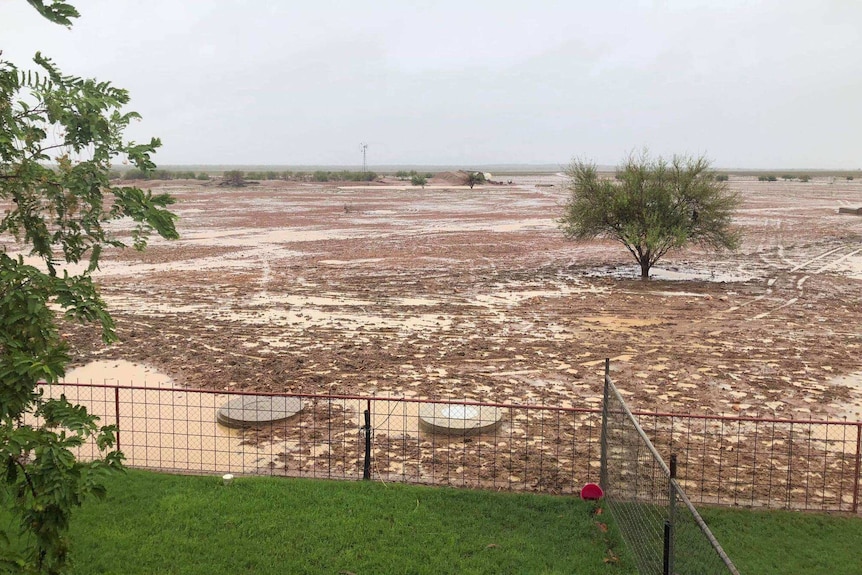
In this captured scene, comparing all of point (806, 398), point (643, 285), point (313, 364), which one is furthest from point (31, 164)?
point (643, 285)

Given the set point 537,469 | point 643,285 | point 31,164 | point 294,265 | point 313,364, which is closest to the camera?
point 31,164

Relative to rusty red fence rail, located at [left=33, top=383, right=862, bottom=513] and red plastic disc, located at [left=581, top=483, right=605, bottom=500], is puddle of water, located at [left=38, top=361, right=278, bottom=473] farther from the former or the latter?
red plastic disc, located at [left=581, top=483, right=605, bottom=500]

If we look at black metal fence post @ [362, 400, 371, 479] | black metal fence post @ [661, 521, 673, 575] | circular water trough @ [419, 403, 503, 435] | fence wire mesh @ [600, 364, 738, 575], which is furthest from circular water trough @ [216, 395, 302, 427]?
black metal fence post @ [661, 521, 673, 575]

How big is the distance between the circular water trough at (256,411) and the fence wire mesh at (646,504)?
14.8ft

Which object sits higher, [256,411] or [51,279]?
[51,279]

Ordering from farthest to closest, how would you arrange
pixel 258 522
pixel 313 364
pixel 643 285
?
pixel 643 285 < pixel 313 364 < pixel 258 522

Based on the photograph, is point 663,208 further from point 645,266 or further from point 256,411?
point 256,411

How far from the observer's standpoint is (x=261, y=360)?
13.6 m

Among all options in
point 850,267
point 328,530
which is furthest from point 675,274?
point 328,530

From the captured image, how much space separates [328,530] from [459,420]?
10.4 ft

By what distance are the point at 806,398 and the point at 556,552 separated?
682 centimetres

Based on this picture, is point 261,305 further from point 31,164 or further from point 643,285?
point 31,164

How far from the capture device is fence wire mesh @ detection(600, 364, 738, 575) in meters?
5.28

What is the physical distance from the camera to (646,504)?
6746 mm
